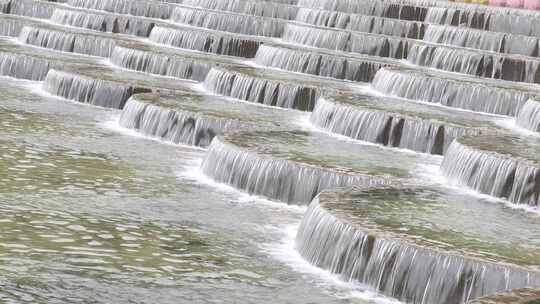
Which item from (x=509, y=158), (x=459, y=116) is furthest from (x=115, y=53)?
(x=509, y=158)

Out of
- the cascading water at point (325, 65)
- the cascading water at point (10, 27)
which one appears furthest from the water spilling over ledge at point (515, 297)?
the cascading water at point (10, 27)

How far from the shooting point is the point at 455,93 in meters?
23.1

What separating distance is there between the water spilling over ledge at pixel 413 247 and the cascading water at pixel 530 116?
6682 mm

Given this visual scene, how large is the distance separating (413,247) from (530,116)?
9.81 m

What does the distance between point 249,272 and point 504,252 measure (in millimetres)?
2453

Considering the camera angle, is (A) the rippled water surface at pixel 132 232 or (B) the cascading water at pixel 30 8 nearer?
(A) the rippled water surface at pixel 132 232

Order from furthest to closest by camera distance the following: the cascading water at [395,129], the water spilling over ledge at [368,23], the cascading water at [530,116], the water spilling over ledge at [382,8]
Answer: the water spilling over ledge at [382,8], the water spilling over ledge at [368,23], the cascading water at [530,116], the cascading water at [395,129]

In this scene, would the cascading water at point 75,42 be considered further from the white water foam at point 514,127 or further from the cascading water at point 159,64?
the white water foam at point 514,127

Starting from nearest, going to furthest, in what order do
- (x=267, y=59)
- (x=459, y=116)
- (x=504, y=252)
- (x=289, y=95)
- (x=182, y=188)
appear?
(x=504, y=252) < (x=182, y=188) < (x=459, y=116) < (x=289, y=95) < (x=267, y=59)

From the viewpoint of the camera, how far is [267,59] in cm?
2830

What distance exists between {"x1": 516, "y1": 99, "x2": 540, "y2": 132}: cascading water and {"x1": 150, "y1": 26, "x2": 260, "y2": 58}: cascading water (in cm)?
1047

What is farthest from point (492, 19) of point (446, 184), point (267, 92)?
point (446, 184)

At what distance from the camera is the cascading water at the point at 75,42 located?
30.2 m

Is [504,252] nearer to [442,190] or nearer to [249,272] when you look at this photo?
[249,272]
